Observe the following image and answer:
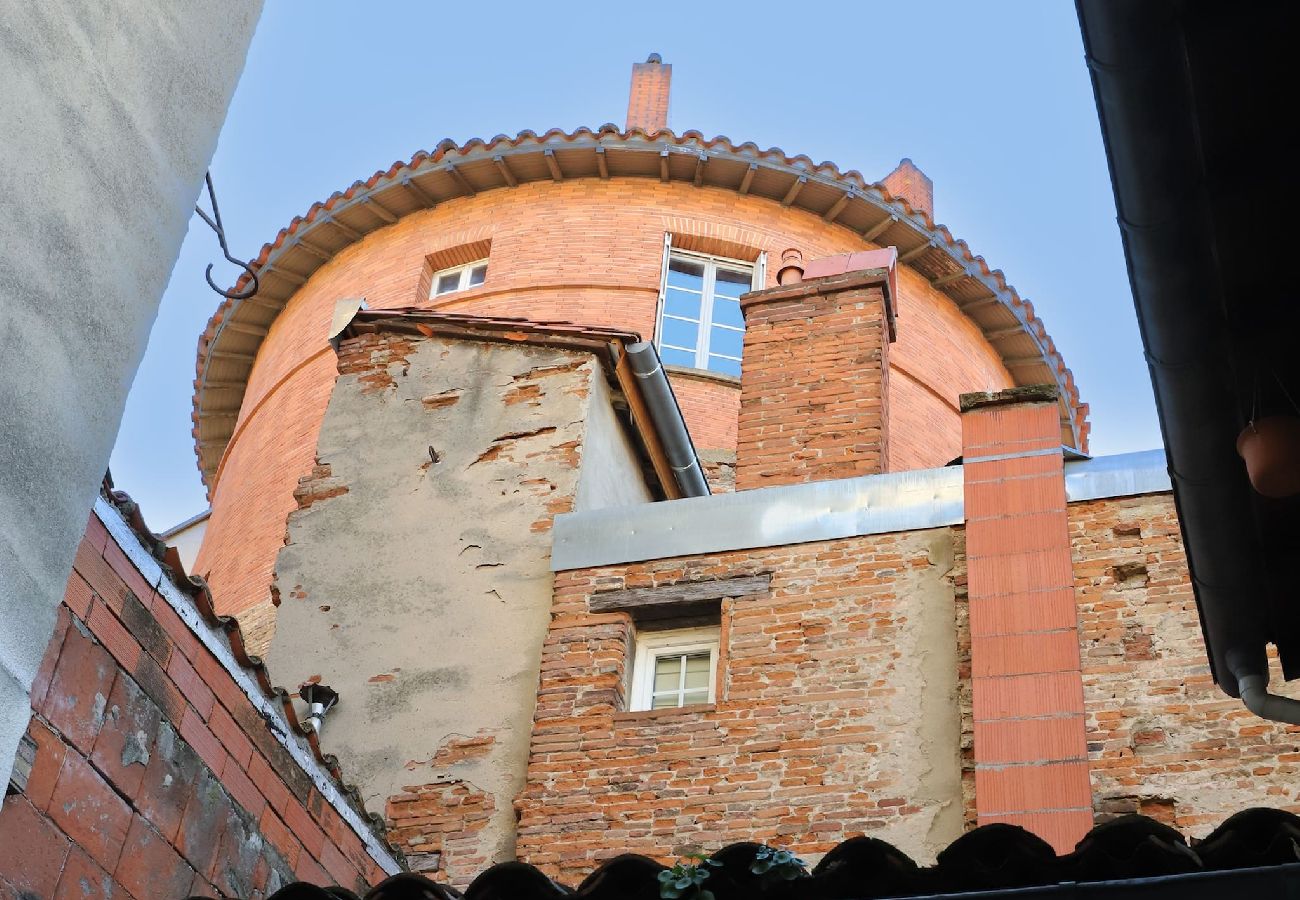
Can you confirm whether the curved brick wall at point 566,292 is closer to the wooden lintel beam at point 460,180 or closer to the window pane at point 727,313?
the wooden lintel beam at point 460,180

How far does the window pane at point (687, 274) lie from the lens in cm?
1931

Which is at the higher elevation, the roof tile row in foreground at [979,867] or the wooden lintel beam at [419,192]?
the wooden lintel beam at [419,192]

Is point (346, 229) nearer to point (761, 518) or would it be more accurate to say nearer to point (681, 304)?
point (681, 304)

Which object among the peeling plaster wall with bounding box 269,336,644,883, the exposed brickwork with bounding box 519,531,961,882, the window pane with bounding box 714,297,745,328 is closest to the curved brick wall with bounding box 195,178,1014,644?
the window pane with bounding box 714,297,745,328

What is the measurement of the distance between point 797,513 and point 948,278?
9.23 meters

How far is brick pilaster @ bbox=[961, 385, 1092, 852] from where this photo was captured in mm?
9234

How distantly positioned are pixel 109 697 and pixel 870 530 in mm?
5098

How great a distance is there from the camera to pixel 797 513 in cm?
1095

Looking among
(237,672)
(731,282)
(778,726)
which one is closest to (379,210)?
(731,282)

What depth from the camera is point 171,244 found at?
6246 mm

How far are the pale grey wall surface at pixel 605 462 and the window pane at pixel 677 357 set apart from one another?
4.88 metres

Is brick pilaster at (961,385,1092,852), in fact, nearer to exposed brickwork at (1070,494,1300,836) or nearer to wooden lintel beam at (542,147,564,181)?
exposed brickwork at (1070,494,1300,836)

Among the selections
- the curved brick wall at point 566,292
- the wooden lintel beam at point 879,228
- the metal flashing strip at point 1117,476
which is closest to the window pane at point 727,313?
the curved brick wall at point 566,292

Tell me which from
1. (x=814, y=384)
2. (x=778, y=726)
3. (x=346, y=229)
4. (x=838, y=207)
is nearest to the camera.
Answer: (x=778, y=726)
